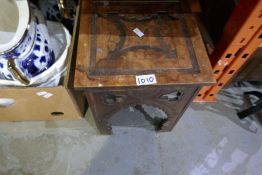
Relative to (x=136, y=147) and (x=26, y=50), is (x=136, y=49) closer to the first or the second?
(x=26, y=50)

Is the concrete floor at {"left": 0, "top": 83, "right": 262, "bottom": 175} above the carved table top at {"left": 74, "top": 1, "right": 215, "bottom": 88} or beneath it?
beneath

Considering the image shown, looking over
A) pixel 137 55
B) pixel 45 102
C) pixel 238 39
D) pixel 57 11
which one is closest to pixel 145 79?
pixel 137 55

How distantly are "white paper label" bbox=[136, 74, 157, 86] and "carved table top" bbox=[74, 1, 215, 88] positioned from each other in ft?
0.04

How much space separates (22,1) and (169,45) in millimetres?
495

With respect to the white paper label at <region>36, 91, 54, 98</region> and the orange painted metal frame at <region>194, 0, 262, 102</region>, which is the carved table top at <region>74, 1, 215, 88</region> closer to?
the orange painted metal frame at <region>194, 0, 262, 102</region>

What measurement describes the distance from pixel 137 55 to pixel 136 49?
0.02 m

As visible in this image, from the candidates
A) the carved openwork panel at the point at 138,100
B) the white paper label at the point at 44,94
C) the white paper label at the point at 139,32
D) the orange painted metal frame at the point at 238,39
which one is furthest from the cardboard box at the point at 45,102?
the orange painted metal frame at the point at 238,39

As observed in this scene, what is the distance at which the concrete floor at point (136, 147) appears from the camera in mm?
940

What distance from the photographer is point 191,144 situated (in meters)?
0.99

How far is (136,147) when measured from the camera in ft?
3.23

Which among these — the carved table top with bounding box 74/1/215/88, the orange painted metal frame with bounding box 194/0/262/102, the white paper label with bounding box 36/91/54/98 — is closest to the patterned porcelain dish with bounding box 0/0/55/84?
the white paper label with bounding box 36/91/54/98

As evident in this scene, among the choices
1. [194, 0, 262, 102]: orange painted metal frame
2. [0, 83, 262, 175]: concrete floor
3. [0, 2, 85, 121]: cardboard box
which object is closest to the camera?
[194, 0, 262, 102]: orange painted metal frame

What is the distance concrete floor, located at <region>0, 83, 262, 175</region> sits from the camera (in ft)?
3.09

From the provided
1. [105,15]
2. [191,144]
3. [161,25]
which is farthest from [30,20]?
[191,144]
